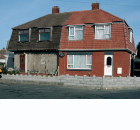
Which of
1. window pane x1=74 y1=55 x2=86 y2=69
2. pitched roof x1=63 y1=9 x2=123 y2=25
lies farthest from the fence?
pitched roof x1=63 y1=9 x2=123 y2=25

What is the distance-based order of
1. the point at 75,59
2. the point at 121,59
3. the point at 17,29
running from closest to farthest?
the point at 121,59
the point at 75,59
the point at 17,29

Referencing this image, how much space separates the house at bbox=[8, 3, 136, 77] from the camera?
20.4m

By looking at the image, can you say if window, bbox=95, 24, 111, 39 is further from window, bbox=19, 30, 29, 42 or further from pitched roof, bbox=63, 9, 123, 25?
window, bbox=19, 30, 29, 42

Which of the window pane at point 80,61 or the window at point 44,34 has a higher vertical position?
the window at point 44,34

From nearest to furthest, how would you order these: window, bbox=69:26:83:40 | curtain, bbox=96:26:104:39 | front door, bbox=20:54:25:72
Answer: curtain, bbox=96:26:104:39, window, bbox=69:26:83:40, front door, bbox=20:54:25:72

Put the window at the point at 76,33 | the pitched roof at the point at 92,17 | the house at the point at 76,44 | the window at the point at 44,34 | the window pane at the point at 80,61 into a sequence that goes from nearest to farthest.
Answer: the house at the point at 76,44 < the pitched roof at the point at 92,17 < the window pane at the point at 80,61 < the window at the point at 76,33 < the window at the point at 44,34

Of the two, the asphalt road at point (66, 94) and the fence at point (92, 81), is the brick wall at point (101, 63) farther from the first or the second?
the asphalt road at point (66, 94)

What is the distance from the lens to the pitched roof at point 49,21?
24053mm

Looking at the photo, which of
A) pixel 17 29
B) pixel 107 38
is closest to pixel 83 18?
pixel 107 38

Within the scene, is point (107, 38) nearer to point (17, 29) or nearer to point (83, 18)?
point (83, 18)

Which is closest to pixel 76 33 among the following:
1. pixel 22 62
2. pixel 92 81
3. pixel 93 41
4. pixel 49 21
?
pixel 93 41

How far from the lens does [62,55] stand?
22.0m

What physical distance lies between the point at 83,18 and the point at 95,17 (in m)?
1.43

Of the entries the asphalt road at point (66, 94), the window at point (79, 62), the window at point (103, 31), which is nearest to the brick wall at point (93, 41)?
the window at point (103, 31)
